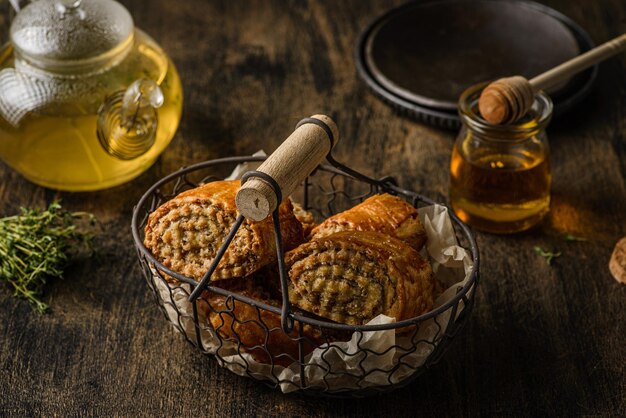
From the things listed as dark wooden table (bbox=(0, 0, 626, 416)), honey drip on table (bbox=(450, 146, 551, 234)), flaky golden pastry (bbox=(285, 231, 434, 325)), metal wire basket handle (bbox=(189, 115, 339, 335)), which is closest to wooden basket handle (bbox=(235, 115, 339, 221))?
metal wire basket handle (bbox=(189, 115, 339, 335))

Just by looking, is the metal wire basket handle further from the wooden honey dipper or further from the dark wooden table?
the wooden honey dipper

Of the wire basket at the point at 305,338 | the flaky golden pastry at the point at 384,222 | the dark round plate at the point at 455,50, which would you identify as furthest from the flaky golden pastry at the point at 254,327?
the dark round plate at the point at 455,50

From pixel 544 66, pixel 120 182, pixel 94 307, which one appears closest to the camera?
pixel 94 307

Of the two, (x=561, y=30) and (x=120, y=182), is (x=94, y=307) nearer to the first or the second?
(x=120, y=182)

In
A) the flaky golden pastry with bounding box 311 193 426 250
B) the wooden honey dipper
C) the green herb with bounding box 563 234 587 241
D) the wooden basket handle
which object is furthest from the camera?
the green herb with bounding box 563 234 587 241

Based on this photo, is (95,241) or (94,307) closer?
(94,307)

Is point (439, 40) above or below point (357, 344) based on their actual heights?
below

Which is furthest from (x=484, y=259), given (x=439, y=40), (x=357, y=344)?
(x=439, y=40)

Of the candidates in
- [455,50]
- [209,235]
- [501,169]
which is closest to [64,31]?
[209,235]
